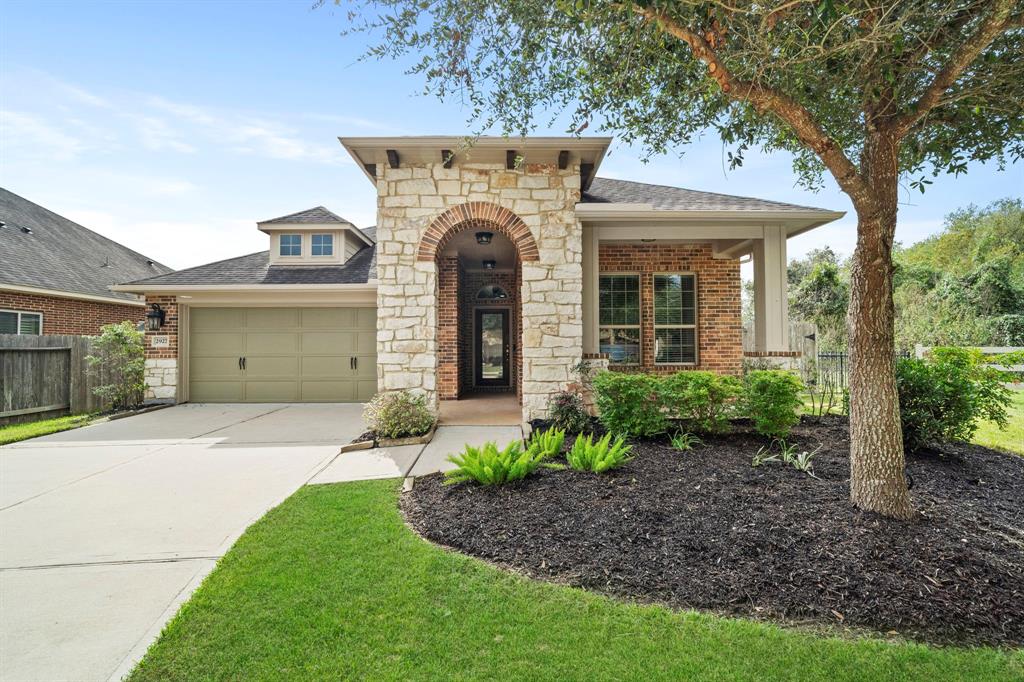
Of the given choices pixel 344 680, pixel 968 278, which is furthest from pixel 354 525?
pixel 968 278

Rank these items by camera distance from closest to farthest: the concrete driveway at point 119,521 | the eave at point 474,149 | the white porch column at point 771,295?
the concrete driveway at point 119,521
the eave at point 474,149
the white porch column at point 771,295

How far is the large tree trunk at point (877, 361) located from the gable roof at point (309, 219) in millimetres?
10023

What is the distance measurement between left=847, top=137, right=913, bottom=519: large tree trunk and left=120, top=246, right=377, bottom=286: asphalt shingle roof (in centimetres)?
851

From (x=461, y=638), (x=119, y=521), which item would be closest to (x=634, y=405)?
(x=461, y=638)

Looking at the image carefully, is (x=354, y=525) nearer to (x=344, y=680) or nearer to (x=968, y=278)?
(x=344, y=680)

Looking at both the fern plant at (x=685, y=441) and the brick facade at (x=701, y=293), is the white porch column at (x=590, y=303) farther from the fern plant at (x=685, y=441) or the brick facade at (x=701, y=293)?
the brick facade at (x=701, y=293)

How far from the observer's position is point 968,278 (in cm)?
1822

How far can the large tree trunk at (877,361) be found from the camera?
326cm

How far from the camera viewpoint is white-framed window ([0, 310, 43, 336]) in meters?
10.2

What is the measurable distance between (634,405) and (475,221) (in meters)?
3.63

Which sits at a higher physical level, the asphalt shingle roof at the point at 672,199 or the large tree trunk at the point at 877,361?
the asphalt shingle roof at the point at 672,199

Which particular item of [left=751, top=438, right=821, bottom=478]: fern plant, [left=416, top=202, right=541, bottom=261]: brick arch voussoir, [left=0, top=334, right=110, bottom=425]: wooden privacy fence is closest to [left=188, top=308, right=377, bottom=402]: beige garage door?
[left=0, top=334, right=110, bottom=425]: wooden privacy fence

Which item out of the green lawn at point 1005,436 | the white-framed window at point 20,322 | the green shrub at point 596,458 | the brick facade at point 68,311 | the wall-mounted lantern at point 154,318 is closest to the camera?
the green shrub at point 596,458

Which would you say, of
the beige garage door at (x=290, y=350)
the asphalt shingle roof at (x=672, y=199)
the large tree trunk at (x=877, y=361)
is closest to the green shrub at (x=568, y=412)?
the asphalt shingle roof at (x=672, y=199)
